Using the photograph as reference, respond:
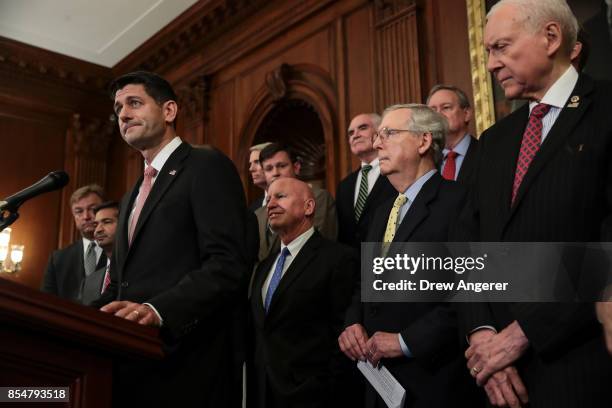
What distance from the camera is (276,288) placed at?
300 cm

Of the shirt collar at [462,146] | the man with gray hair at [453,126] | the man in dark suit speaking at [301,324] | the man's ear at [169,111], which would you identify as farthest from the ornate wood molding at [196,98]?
the man's ear at [169,111]

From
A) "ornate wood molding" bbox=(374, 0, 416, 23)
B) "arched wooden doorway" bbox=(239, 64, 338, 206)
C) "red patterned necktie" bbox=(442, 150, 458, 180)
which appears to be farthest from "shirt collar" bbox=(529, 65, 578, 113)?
"arched wooden doorway" bbox=(239, 64, 338, 206)

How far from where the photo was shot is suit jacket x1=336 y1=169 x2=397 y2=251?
3.64 metres

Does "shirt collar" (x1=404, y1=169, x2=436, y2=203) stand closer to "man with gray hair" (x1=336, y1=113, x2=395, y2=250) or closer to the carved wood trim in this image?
"man with gray hair" (x1=336, y1=113, x2=395, y2=250)

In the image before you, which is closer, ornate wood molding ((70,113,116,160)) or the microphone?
the microphone

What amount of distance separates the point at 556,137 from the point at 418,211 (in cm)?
77

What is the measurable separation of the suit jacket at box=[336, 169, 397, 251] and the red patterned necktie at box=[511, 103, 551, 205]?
1577mm

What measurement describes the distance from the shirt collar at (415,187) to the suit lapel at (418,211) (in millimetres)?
41

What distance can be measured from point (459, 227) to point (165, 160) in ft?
3.50

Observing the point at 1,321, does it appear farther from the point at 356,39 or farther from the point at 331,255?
the point at 356,39

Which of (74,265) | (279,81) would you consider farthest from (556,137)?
(279,81)

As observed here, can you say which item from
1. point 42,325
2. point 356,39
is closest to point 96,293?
point 42,325

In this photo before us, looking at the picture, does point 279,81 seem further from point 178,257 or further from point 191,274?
point 191,274

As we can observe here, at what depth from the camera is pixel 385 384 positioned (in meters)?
2.34
